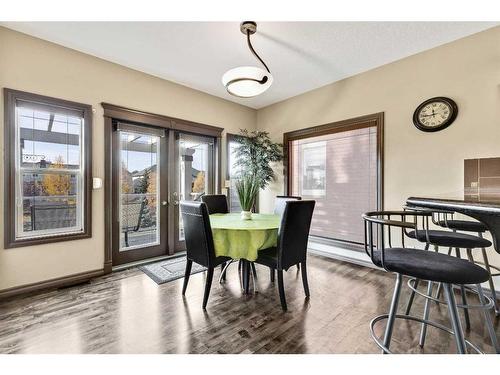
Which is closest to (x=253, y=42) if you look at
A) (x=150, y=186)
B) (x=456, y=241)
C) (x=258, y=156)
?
(x=258, y=156)

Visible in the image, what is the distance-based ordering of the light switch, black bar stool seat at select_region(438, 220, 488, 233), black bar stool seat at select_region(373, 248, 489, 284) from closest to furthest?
1. black bar stool seat at select_region(373, 248, 489, 284)
2. black bar stool seat at select_region(438, 220, 488, 233)
3. the light switch

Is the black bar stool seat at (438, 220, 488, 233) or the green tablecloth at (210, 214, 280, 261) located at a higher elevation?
the black bar stool seat at (438, 220, 488, 233)

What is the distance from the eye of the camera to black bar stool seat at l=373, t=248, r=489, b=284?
1121 millimetres

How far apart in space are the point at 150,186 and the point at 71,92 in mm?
1505

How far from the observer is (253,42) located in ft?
8.80

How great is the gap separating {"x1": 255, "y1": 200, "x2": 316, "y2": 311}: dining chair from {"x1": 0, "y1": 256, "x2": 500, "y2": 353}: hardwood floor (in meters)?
0.29

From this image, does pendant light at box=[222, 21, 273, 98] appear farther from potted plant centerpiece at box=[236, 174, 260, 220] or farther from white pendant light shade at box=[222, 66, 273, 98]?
potted plant centerpiece at box=[236, 174, 260, 220]

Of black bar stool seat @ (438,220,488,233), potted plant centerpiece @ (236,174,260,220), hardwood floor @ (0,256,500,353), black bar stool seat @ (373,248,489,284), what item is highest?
potted plant centerpiece @ (236,174,260,220)

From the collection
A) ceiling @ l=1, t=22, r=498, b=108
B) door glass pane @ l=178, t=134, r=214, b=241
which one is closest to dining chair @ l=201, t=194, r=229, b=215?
door glass pane @ l=178, t=134, r=214, b=241

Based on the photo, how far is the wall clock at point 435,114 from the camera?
2.65 m

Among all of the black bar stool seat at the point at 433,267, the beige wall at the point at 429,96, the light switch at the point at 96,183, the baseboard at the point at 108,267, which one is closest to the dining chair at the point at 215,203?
the light switch at the point at 96,183

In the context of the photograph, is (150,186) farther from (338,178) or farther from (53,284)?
(338,178)
